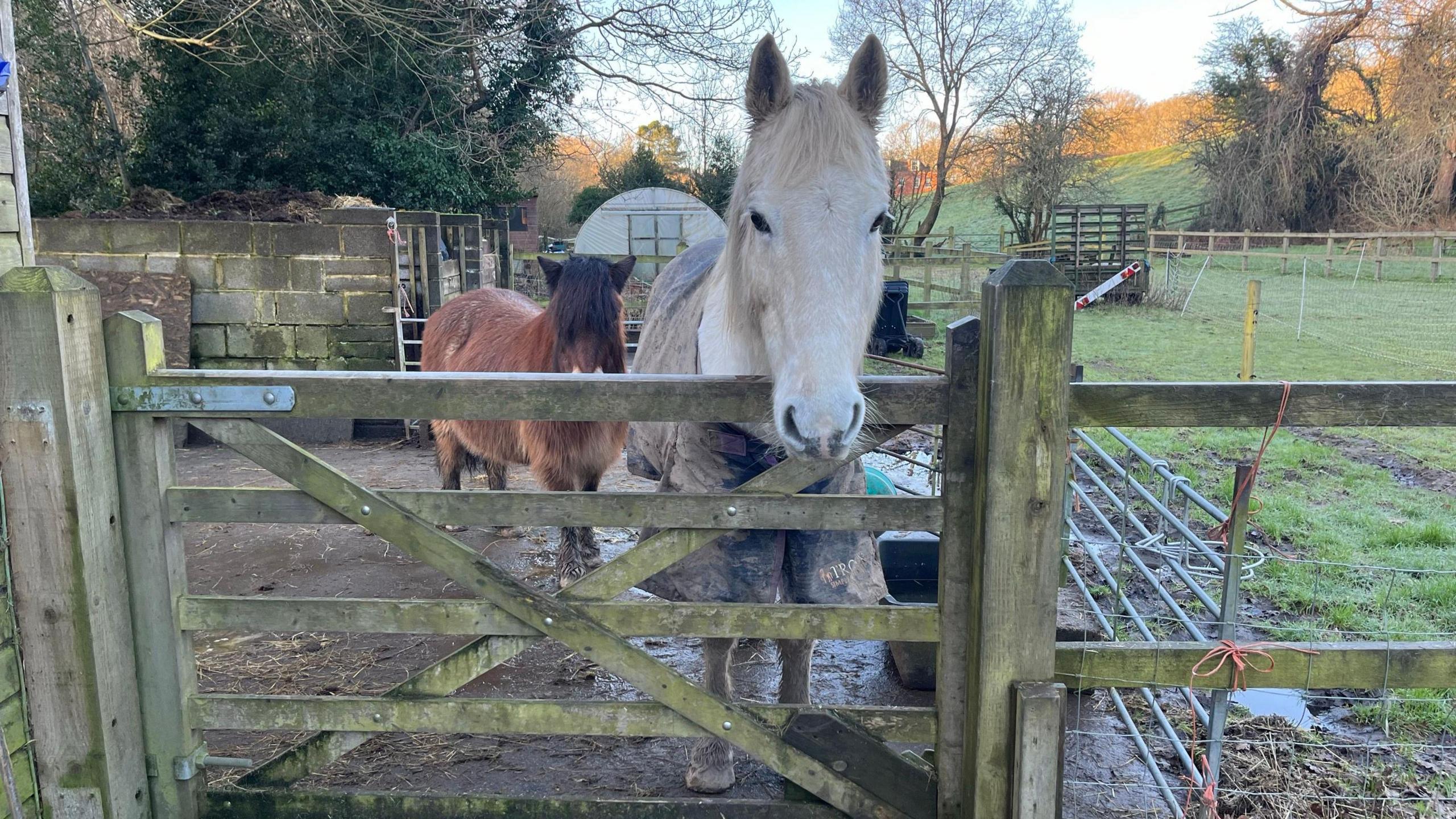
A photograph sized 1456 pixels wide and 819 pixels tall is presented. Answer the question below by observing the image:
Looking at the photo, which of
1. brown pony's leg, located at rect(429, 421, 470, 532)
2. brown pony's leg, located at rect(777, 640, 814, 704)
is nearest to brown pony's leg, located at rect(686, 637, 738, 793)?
brown pony's leg, located at rect(777, 640, 814, 704)

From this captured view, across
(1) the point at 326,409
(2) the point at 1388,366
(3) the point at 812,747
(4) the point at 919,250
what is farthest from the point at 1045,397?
(4) the point at 919,250

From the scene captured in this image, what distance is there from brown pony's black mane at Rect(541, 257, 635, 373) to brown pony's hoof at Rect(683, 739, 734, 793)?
7.23 ft

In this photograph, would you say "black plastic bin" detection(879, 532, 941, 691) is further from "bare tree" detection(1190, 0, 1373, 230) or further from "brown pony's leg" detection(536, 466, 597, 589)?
"bare tree" detection(1190, 0, 1373, 230)

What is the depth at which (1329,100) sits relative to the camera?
3017 cm

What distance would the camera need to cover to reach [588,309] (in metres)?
4.49

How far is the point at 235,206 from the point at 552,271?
22.2 feet

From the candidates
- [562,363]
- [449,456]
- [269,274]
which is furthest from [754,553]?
[269,274]

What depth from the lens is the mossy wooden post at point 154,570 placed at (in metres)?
2.08

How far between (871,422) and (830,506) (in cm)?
22

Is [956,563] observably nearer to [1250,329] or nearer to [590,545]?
[590,545]

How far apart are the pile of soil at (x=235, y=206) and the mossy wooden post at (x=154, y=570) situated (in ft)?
23.3

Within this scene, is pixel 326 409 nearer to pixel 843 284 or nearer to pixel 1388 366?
pixel 843 284

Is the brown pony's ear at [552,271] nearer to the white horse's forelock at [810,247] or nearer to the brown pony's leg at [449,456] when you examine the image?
the brown pony's leg at [449,456]

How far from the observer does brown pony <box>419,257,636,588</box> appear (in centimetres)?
449
